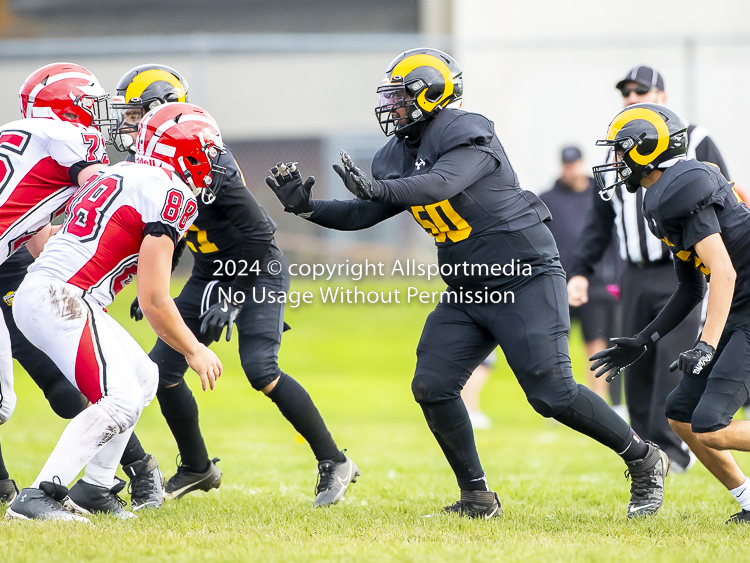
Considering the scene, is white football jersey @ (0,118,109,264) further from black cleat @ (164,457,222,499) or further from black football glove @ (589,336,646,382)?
black football glove @ (589,336,646,382)

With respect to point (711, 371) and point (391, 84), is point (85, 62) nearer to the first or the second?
point (391, 84)

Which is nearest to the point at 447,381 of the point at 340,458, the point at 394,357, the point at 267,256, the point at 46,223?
the point at 340,458

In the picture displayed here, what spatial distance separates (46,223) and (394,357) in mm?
7742

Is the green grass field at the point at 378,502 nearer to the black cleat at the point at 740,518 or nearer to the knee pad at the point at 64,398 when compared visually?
the black cleat at the point at 740,518

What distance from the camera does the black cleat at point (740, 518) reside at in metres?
3.79

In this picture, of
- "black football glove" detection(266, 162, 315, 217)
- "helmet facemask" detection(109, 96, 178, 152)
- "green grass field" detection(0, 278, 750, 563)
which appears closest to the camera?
"green grass field" detection(0, 278, 750, 563)

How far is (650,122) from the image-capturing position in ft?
12.6

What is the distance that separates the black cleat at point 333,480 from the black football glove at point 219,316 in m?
0.87

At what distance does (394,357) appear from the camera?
37.9 feet

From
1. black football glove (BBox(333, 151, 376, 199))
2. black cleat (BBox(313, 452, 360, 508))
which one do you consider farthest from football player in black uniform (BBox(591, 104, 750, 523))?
black cleat (BBox(313, 452, 360, 508))

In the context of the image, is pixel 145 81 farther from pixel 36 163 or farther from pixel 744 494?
pixel 744 494

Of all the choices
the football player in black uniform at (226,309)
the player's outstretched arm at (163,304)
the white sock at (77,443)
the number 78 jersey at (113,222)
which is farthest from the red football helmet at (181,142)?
the white sock at (77,443)

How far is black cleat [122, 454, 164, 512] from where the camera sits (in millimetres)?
4250

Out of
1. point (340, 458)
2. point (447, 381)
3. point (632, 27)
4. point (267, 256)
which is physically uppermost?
point (632, 27)
